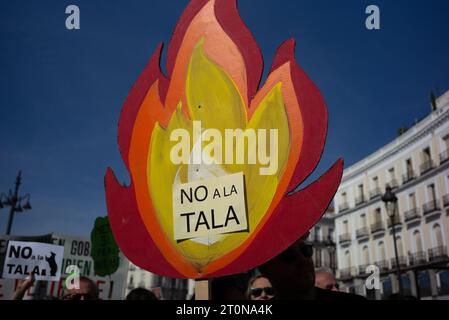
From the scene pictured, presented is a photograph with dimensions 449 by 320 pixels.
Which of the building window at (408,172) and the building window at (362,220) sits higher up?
the building window at (408,172)

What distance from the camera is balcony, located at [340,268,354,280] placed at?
27263mm

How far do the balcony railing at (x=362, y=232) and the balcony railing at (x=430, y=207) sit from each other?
4.64 meters

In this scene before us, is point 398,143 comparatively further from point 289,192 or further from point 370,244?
point 289,192

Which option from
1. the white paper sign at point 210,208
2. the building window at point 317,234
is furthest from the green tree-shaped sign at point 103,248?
the building window at point 317,234

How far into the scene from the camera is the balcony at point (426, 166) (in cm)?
2202

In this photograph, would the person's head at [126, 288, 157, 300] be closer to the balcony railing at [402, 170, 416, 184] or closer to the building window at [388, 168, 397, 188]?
the balcony railing at [402, 170, 416, 184]

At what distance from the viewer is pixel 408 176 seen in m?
23.9

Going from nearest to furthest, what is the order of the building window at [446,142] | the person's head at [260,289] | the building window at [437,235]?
the person's head at [260,289], the building window at [446,142], the building window at [437,235]

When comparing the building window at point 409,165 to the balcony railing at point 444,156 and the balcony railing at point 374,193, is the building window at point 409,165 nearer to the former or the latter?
the balcony railing at point 374,193

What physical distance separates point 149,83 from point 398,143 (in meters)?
25.0

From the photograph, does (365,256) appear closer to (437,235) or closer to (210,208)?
(437,235)
